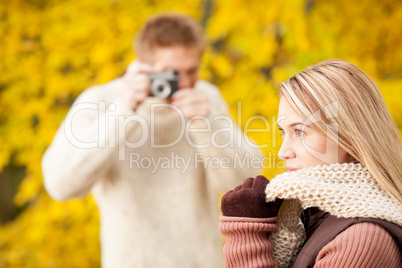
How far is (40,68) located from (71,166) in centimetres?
115

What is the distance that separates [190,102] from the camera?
193cm

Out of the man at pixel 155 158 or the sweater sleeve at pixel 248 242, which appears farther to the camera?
the man at pixel 155 158

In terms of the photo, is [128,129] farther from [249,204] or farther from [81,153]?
[249,204]

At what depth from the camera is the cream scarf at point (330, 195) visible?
907 mm

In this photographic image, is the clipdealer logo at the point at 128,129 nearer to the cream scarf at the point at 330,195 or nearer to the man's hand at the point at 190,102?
the man's hand at the point at 190,102

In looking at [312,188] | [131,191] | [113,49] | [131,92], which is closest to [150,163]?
[131,191]

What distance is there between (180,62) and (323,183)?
1.16 metres

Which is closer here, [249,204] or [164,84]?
[249,204]

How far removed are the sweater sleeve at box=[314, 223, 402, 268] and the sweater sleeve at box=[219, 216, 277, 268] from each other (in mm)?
118

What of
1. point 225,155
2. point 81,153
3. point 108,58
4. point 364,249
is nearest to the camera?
point 364,249

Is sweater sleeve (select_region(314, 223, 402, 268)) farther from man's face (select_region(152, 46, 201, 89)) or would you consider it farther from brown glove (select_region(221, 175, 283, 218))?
man's face (select_region(152, 46, 201, 89))

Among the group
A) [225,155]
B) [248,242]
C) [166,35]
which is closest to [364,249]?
[248,242]

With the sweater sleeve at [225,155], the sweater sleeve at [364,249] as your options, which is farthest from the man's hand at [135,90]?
the sweater sleeve at [364,249]

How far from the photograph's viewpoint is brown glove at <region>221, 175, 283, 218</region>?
0.97 meters
